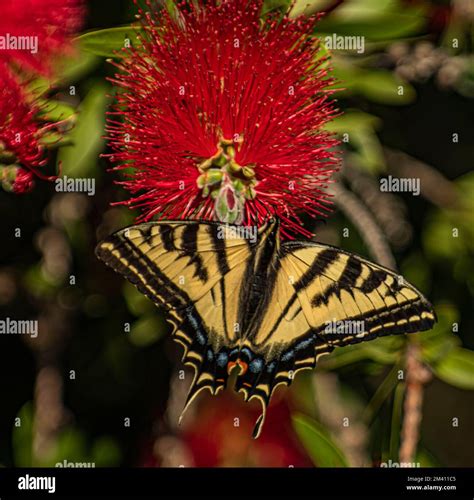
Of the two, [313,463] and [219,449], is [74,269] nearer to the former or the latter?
[219,449]

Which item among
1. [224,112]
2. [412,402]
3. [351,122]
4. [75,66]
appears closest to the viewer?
[224,112]

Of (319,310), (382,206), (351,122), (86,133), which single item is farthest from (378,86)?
(86,133)

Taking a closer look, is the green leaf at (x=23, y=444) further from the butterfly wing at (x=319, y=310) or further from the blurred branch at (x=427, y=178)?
the blurred branch at (x=427, y=178)

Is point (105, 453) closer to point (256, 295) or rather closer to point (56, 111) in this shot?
point (256, 295)

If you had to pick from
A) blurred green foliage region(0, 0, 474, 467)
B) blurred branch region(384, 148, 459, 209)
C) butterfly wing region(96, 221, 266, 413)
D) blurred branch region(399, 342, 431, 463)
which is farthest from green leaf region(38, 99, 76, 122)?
blurred branch region(399, 342, 431, 463)

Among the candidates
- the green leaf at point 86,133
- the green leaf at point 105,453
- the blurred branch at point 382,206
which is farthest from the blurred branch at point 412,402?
the green leaf at point 86,133
